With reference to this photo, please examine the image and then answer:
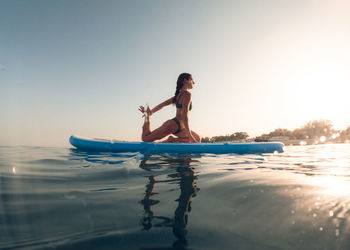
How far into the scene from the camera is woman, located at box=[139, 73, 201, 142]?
5.73 m

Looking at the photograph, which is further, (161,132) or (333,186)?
(161,132)

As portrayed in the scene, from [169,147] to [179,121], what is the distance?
1161 millimetres

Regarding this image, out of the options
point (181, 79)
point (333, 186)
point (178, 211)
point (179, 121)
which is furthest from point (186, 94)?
point (178, 211)

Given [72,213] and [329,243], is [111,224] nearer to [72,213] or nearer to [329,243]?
[72,213]

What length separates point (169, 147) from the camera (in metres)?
4.97

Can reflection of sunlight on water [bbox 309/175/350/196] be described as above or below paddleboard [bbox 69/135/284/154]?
below

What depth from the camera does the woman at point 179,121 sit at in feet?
18.8

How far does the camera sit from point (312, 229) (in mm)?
1151

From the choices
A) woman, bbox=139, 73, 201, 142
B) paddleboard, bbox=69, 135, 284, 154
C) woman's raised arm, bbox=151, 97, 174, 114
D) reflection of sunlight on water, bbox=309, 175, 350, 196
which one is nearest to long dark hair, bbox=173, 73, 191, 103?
woman, bbox=139, 73, 201, 142

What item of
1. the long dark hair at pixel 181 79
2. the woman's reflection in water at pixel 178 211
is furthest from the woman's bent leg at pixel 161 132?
the woman's reflection in water at pixel 178 211

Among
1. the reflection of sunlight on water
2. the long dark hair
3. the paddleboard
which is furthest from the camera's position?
the long dark hair

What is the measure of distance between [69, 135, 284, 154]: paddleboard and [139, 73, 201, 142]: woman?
667 mm

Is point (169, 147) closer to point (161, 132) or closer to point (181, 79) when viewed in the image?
point (161, 132)

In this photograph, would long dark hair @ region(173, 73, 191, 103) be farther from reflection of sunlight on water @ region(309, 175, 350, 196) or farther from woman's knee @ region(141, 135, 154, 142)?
reflection of sunlight on water @ region(309, 175, 350, 196)
